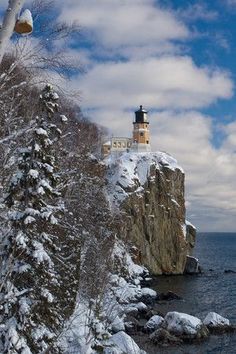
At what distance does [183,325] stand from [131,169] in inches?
1588

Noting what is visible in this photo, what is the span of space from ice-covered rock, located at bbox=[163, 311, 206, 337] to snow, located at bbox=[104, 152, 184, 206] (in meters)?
32.5

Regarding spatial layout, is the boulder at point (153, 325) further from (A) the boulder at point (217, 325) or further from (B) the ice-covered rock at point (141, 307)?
(B) the ice-covered rock at point (141, 307)

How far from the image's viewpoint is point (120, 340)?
2498cm

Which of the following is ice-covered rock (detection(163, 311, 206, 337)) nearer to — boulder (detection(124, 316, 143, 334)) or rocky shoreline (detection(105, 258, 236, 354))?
rocky shoreline (detection(105, 258, 236, 354))

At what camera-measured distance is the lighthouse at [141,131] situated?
263 feet

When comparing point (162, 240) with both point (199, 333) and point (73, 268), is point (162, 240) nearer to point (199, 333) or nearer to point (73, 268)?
point (199, 333)

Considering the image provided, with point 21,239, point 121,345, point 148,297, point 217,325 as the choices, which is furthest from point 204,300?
point 21,239

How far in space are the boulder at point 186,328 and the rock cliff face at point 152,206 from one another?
103ft

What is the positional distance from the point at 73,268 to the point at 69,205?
436cm

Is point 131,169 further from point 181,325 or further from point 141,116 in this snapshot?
point 181,325

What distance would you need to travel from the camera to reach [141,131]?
281 ft

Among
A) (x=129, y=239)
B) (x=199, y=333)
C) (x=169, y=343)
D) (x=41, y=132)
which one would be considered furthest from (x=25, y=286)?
(x=129, y=239)

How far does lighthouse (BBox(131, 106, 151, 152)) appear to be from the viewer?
263ft

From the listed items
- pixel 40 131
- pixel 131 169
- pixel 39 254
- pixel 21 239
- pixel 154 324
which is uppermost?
pixel 131 169
